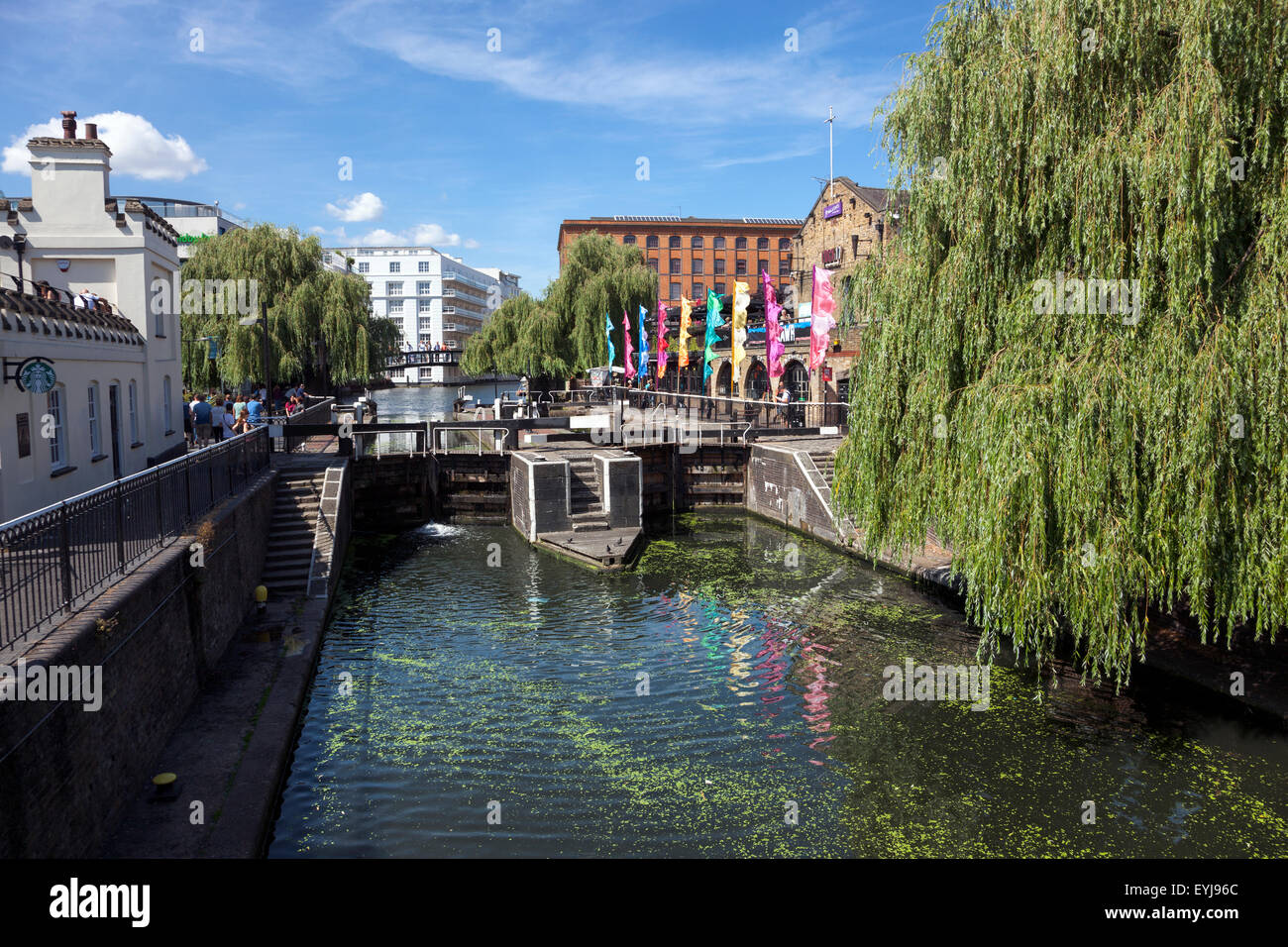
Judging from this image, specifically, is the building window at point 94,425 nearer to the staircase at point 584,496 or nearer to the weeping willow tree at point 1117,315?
the staircase at point 584,496

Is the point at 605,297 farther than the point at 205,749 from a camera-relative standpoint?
Yes

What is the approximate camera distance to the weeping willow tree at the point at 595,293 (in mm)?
51250

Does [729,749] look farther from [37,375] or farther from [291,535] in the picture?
[291,535]

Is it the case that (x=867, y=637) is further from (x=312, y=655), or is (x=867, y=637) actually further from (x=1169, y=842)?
(x=312, y=655)

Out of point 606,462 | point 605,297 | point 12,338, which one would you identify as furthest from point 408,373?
point 12,338

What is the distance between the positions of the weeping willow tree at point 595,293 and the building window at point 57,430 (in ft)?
117

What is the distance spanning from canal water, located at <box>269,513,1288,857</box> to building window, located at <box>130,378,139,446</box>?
6.38 m

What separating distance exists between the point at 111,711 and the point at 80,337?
10147 millimetres

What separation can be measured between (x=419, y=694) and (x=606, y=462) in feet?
37.5

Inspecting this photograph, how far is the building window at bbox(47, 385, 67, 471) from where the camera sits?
48.3ft

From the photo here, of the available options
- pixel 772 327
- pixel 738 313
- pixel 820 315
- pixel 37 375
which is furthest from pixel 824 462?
pixel 37 375

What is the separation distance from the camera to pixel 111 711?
8.09 m
